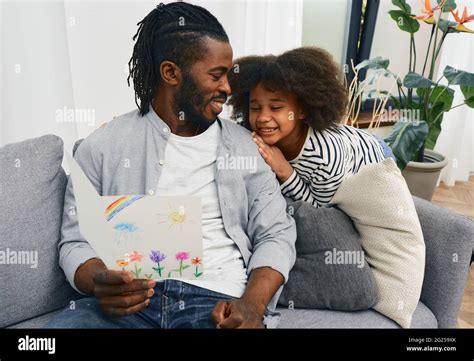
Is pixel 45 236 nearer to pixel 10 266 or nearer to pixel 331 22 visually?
pixel 10 266

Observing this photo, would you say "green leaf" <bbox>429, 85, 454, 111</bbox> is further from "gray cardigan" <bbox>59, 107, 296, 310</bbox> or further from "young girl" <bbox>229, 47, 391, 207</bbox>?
"gray cardigan" <bbox>59, 107, 296, 310</bbox>

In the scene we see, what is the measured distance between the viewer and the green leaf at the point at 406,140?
1879mm

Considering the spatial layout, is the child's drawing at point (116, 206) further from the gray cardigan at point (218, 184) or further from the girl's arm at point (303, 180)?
the girl's arm at point (303, 180)

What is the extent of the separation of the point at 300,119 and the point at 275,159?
0.12 metres

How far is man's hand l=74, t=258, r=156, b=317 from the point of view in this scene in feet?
2.94

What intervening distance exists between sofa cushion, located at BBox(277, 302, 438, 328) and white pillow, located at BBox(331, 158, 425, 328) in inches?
1.0

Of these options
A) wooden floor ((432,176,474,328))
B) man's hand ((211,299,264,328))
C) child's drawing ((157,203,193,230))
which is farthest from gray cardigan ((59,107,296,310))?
wooden floor ((432,176,474,328))

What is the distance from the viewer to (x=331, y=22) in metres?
2.33

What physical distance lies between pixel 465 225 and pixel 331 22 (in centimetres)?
143

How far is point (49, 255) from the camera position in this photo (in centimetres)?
109

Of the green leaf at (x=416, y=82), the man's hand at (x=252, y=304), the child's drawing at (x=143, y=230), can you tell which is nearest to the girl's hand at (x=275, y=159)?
the man's hand at (x=252, y=304)

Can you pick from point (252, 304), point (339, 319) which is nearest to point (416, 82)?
point (339, 319)

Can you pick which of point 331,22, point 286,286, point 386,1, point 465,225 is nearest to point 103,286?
point 286,286

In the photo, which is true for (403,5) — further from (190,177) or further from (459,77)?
(190,177)
